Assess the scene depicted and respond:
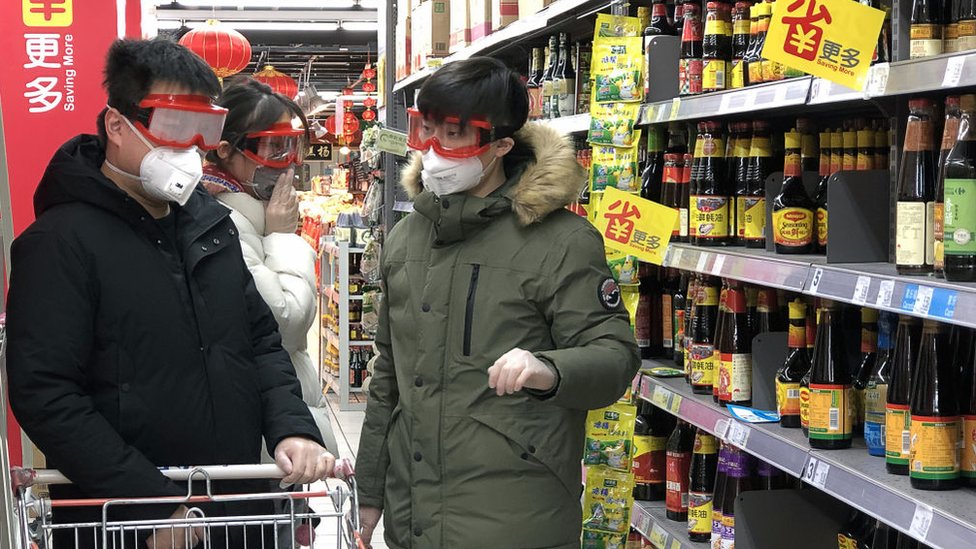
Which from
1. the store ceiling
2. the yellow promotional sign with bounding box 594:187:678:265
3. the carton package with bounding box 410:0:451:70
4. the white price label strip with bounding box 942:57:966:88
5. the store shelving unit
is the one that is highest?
the store ceiling

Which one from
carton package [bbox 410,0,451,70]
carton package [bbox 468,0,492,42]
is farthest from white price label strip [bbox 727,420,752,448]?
carton package [bbox 410,0,451,70]

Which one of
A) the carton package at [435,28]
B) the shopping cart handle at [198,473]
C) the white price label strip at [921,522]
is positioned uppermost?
the carton package at [435,28]

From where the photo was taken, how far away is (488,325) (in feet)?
8.15

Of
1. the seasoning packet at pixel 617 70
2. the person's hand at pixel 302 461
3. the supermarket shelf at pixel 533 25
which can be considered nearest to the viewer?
the person's hand at pixel 302 461

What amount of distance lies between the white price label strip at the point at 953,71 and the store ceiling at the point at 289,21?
392 inches

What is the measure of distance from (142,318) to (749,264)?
1.50 metres

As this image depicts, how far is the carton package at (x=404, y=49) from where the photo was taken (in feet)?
23.1

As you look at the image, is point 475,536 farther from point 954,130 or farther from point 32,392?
point 954,130

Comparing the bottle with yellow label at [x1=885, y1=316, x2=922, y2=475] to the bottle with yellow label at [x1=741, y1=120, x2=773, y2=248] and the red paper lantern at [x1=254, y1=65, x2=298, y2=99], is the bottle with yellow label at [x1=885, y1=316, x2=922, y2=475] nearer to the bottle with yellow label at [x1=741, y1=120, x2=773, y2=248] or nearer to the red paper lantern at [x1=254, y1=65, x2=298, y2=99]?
the bottle with yellow label at [x1=741, y1=120, x2=773, y2=248]

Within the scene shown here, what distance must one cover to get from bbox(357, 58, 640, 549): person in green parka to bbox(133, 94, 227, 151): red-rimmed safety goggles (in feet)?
1.52

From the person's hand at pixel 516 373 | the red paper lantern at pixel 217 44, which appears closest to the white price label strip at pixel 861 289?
Answer: the person's hand at pixel 516 373

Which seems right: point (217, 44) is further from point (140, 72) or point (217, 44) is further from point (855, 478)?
point (855, 478)

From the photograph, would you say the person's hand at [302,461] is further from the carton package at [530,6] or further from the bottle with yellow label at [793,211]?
the carton package at [530,6]

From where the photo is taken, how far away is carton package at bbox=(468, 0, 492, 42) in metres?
5.14
